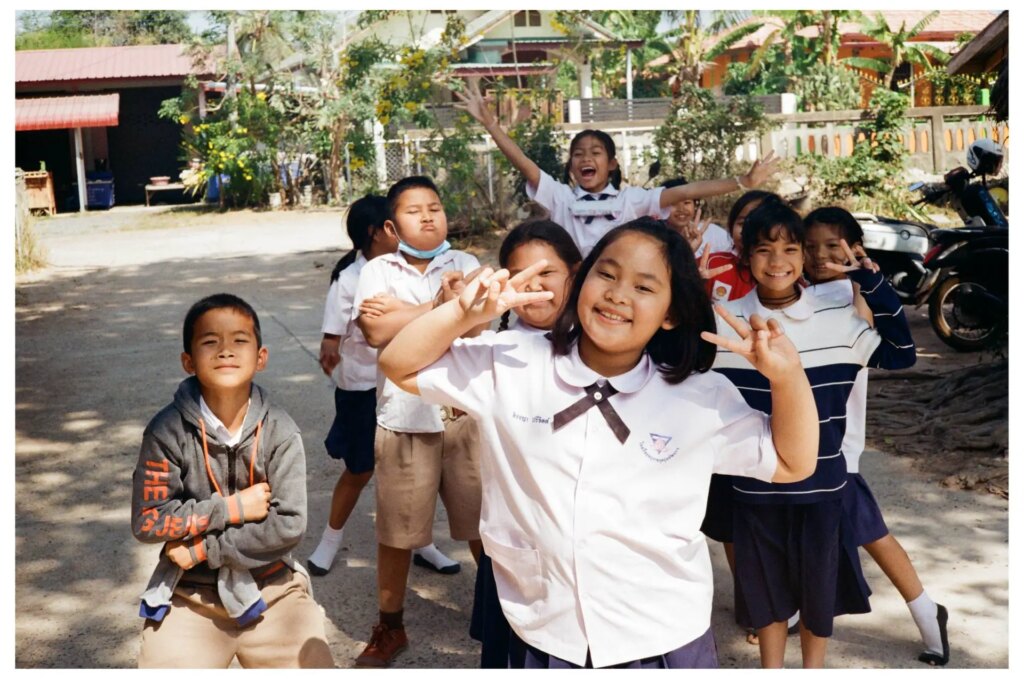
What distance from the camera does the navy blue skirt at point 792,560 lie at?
10.3 ft

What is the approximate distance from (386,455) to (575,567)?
1.61 metres

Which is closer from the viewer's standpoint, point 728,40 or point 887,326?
point 887,326

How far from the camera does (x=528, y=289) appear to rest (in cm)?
290

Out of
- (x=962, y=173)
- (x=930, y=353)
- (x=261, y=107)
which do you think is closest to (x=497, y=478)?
(x=930, y=353)

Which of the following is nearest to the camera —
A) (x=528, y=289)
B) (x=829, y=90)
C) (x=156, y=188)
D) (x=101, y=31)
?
(x=528, y=289)

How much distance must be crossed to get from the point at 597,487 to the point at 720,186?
2721 millimetres

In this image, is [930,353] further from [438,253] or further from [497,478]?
[497,478]

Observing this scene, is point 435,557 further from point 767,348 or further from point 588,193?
point 767,348

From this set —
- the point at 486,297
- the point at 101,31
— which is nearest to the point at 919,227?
the point at 486,297

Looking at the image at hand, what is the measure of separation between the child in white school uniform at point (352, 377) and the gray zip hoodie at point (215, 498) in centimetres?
144

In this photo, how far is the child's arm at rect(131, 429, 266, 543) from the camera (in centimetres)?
261

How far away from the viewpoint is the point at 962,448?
5.64 metres

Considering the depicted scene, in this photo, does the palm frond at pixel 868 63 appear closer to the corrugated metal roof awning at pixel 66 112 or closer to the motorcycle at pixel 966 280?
the corrugated metal roof awning at pixel 66 112

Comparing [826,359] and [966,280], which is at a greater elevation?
[966,280]
